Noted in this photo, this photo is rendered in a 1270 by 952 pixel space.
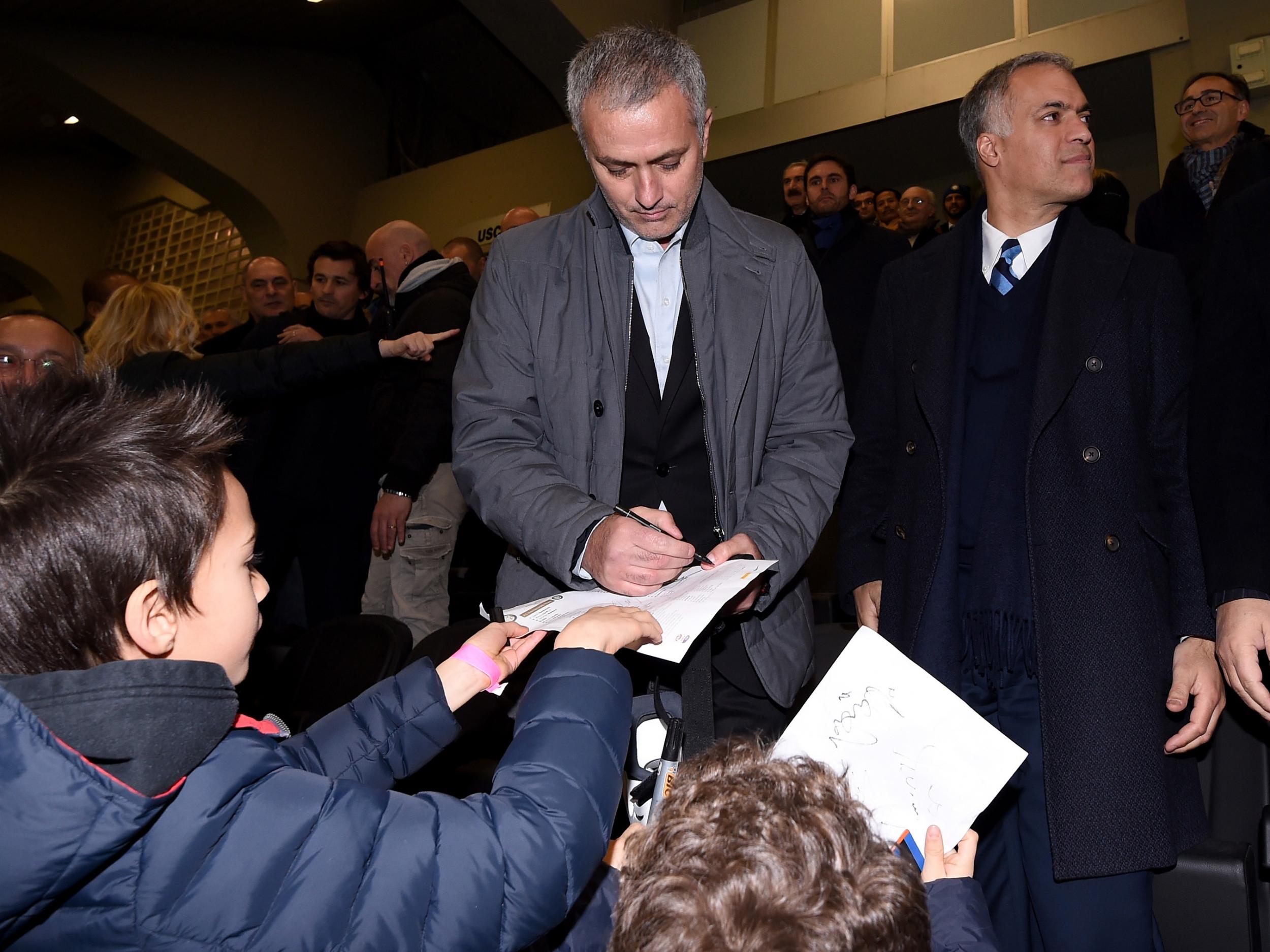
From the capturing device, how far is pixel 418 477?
344 cm

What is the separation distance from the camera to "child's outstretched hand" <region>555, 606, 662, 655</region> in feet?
4.09

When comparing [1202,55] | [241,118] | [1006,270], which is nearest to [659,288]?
[1006,270]

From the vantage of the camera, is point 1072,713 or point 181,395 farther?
point 1072,713

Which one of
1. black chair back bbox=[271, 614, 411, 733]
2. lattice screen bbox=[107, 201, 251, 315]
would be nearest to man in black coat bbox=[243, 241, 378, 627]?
black chair back bbox=[271, 614, 411, 733]

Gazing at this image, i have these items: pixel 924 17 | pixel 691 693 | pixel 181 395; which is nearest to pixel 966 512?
pixel 691 693

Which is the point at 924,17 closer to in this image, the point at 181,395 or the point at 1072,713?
the point at 1072,713

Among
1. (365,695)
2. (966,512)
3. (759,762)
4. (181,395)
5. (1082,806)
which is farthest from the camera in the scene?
(966,512)

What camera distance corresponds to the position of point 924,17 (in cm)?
739

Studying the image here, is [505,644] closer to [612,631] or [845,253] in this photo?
[612,631]

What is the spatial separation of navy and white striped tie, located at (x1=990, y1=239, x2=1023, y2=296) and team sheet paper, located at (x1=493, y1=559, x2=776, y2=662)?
2.71ft

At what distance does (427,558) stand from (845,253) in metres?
2.06

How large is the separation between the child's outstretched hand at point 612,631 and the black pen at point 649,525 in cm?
25

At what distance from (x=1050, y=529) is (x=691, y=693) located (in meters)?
0.71

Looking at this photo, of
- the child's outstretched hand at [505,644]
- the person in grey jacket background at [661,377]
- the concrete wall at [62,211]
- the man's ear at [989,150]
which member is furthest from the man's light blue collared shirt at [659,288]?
the concrete wall at [62,211]
